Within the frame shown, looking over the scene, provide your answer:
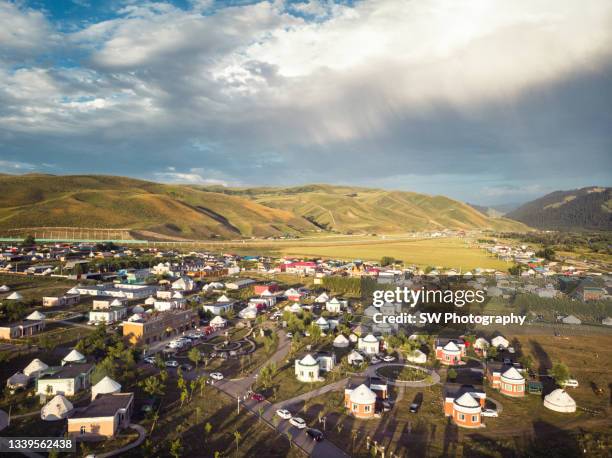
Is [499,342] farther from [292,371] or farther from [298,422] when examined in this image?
[298,422]

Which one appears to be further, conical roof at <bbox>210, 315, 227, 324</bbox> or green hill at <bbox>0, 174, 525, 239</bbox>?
green hill at <bbox>0, 174, 525, 239</bbox>

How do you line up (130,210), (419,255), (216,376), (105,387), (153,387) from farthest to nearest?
(130,210) < (419,255) < (216,376) < (153,387) < (105,387)

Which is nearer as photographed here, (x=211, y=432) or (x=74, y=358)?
(x=211, y=432)

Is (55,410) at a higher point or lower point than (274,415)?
higher

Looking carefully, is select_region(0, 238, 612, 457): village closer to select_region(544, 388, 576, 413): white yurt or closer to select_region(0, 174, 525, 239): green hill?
select_region(544, 388, 576, 413): white yurt

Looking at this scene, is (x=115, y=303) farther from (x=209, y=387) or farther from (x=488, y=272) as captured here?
(x=488, y=272)

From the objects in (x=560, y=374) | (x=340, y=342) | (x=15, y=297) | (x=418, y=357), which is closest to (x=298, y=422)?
(x=418, y=357)

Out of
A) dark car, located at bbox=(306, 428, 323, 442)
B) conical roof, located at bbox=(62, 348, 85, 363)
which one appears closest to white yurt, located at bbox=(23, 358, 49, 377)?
conical roof, located at bbox=(62, 348, 85, 363)

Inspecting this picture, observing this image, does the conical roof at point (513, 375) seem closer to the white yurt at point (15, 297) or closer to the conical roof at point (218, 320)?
the conical roof at point (218, 320)
